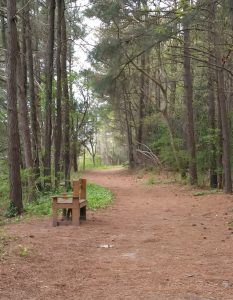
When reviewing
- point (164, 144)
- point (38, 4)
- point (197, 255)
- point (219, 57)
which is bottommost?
point (197, 255)

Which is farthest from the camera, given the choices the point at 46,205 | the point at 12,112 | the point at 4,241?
the point at 46,205

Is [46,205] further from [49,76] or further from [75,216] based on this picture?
[49,76]

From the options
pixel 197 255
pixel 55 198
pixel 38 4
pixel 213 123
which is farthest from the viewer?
pixel 38 4

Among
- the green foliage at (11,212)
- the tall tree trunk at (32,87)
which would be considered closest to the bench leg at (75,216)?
the green foliage at (11,212)

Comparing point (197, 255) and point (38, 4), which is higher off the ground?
point (38, 4)

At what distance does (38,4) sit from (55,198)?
12941 mm

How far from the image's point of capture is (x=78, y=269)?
592 centimetres

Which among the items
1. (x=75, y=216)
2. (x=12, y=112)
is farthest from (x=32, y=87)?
(x=75, y=216)

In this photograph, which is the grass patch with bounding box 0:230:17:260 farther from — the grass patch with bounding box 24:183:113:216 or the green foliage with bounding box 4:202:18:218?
the grass patch with bounding box 24:183:113:216

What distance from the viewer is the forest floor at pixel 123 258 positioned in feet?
16.3

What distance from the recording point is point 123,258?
662cm

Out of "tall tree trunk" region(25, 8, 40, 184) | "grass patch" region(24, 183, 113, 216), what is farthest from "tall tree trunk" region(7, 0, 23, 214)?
"tall tree trunk" region(25, 8, 40, 184)

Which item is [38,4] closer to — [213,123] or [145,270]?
[213,123]

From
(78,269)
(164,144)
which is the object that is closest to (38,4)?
(164,144)
